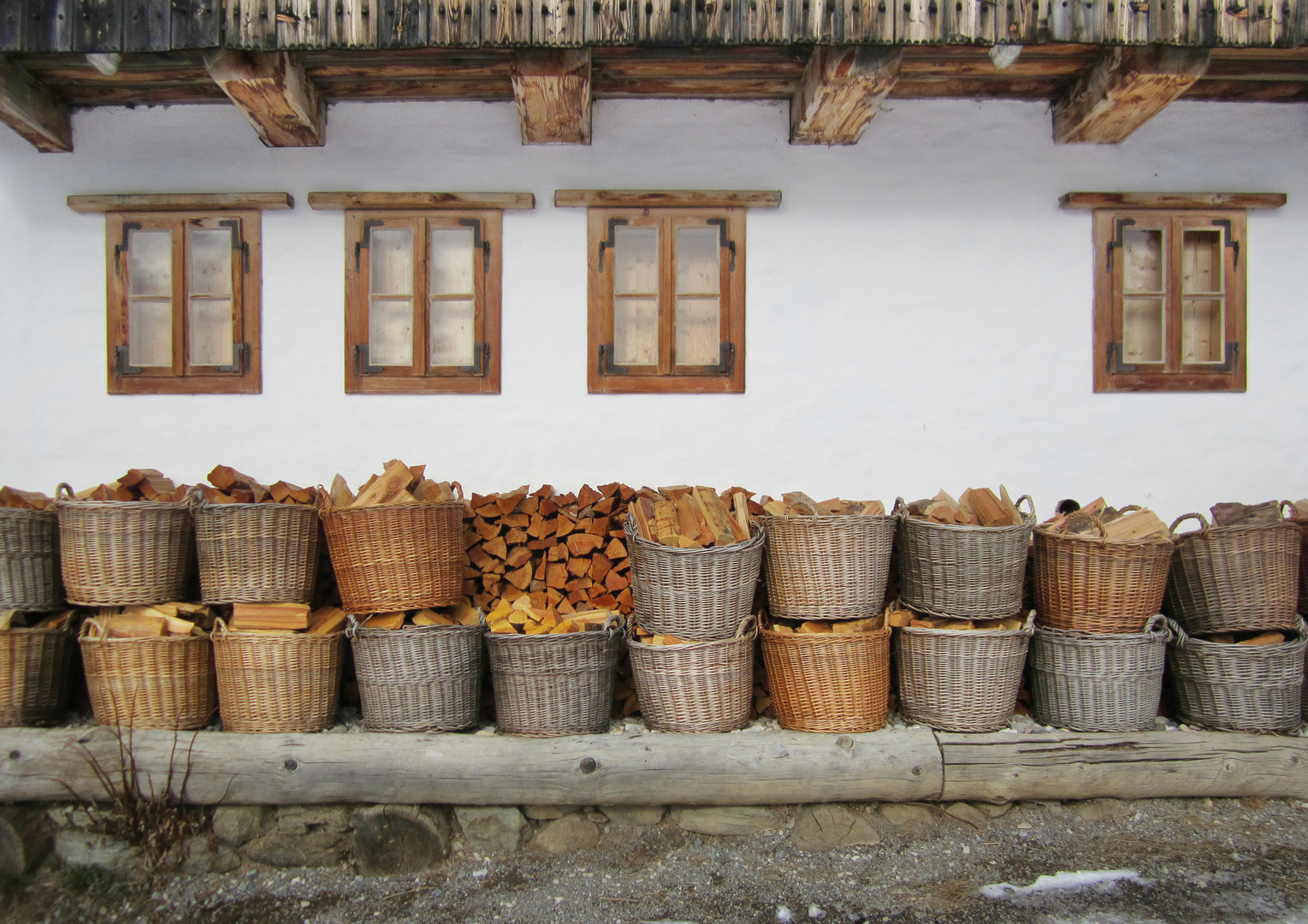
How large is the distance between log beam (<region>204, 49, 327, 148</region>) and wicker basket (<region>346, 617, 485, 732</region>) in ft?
8.92

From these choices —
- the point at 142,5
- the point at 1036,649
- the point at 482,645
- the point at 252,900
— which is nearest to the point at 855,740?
the point at 1036,649

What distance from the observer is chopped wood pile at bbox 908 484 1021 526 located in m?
3.82

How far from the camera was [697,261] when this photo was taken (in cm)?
479

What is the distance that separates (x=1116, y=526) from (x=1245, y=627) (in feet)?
2.68

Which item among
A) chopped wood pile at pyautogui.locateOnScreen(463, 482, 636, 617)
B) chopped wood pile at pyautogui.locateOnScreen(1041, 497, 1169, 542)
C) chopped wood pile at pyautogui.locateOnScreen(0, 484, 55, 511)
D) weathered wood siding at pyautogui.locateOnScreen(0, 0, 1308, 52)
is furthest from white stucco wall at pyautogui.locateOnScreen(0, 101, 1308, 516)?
weathered wood siding at pyautogui.locateOnScreen(0, 0, 1308, 52)

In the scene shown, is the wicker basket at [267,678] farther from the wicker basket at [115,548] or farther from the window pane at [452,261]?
the window pane at [452,261]

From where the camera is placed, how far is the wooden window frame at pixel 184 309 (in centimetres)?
475

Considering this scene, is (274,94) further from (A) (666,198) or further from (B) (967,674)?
(B) (967,674)

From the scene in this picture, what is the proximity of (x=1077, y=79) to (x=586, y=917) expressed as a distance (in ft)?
16.2

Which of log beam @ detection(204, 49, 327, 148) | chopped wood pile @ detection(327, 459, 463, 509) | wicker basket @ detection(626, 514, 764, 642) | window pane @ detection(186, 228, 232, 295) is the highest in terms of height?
log beam @ detection(204, 49, 327, 148)

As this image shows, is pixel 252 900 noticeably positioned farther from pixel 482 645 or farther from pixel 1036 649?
pixel 1036 649

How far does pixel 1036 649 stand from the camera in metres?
3.97

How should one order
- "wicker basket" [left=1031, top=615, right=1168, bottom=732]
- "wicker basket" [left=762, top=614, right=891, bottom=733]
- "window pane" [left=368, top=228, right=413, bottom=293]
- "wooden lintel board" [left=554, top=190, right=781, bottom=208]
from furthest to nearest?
"window pane" [left=368, top=228, right=413, bottom=293] < "wooden lintel board" [left=554, top=190, right=781, bottom=208] < "wicker basket" [left=1031, top=615, right=1168, bottom=732] < "wicker basket" [left=762, top=614, right=891, bottom=733]

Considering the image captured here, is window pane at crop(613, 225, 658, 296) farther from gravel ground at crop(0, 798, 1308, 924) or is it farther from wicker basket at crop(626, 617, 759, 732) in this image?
gravel ground at crop(0, 798, 1308, 924)
